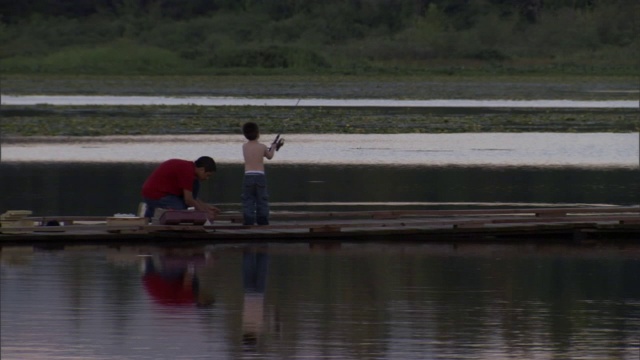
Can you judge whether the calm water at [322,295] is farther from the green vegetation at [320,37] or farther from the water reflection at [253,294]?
the green vegetation at [320,37]

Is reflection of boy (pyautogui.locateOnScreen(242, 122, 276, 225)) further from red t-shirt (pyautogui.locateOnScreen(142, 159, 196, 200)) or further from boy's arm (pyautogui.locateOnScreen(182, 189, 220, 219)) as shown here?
red t-shirt (pyautogui.locateOnScreen(142, 159, 196, 200))

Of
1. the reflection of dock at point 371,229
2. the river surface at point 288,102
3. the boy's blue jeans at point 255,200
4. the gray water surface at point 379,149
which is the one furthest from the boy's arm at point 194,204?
the river surface at point 288,102

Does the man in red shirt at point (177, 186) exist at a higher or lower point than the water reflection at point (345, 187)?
higher

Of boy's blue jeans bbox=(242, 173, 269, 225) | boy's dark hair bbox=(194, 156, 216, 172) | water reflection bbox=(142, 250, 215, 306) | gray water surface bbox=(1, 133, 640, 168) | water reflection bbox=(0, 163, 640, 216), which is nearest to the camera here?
water reflection bbox=(142, 250, 215, 306)

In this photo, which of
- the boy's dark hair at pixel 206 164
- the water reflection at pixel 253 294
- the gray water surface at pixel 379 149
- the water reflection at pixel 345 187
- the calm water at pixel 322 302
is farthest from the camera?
the gray water surface at pixel 379 149

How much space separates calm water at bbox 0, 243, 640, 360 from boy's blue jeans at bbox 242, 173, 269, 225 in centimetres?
81

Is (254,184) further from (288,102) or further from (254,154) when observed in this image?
(288,102)

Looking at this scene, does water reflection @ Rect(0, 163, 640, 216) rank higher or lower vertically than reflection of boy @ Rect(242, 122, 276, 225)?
lower

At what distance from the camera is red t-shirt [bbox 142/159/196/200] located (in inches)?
618

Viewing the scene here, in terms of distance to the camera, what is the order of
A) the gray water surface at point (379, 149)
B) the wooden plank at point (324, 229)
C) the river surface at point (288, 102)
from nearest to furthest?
1. the wooden plank at point (324, 229)
2. the gray water surface at point (379, 149)
3. the river surface at point (288, 102)

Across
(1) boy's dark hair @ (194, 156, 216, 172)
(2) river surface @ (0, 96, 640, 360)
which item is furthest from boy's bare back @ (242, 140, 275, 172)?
(2) river surface @ (0, 96, 640, 360)

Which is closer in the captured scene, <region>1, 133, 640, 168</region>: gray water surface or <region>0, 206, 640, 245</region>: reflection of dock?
<region>0, 206, 640, 245</region>: reflection of dock

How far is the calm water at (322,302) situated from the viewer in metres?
10.4

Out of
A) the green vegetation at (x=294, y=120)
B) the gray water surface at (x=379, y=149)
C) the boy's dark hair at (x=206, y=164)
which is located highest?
the boy's dark hair at (x=206, y=164)
